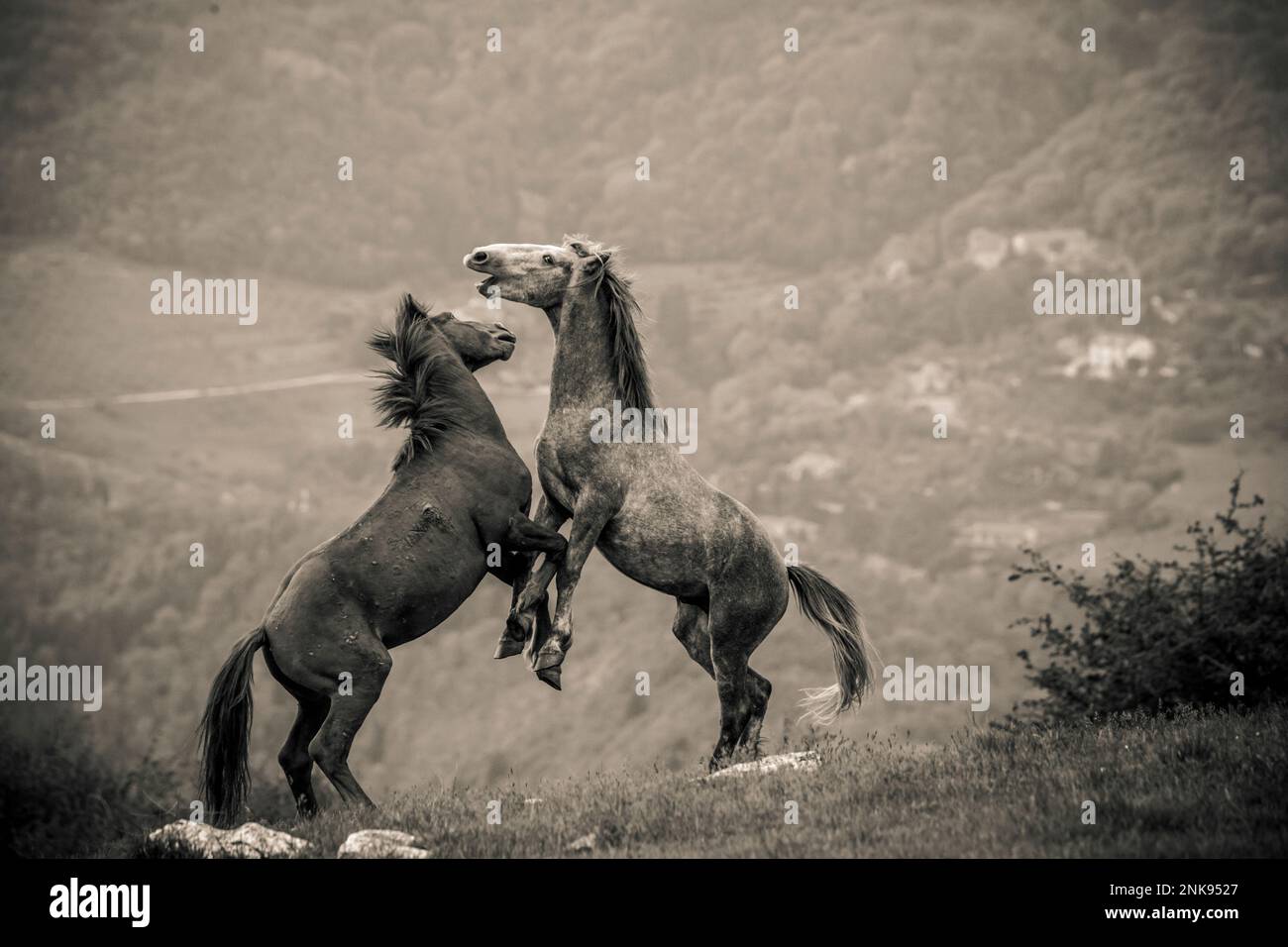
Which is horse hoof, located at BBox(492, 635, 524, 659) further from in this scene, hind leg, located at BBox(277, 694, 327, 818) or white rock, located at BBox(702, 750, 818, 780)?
white rock, located at BBox(702, 750, 818, 780)

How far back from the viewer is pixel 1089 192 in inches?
4852

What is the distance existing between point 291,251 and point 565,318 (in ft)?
411

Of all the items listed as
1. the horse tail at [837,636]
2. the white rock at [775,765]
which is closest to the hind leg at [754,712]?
the white rock at [775,765]

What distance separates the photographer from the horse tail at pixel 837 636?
1390 cm

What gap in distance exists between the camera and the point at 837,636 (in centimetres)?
1393

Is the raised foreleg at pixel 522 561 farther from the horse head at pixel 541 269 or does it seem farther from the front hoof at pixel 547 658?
the horse head at pixel 541 269

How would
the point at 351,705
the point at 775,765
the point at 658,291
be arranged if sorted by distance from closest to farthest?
the point at 351,705 → the point at 775,765 → the point at 658,291

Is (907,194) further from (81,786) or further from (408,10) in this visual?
(81,786)

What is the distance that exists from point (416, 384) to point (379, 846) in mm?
3734

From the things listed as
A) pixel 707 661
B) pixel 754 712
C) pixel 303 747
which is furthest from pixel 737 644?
pixel 303 747

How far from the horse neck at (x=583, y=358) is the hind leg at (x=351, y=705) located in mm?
2397

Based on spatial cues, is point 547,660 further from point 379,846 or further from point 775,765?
point 775,765

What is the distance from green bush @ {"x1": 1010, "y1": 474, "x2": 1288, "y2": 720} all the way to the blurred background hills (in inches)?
728

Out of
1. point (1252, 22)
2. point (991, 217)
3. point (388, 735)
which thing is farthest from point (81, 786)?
point (1252, 22)
